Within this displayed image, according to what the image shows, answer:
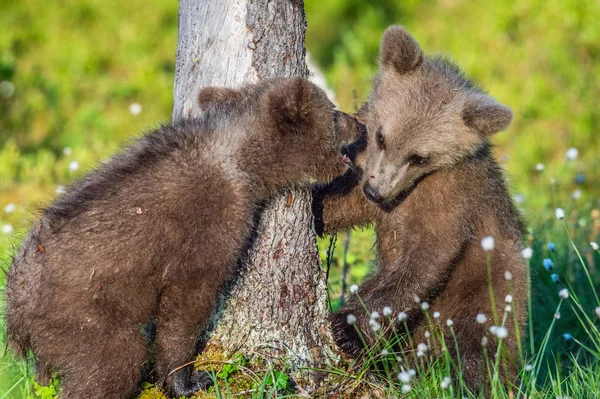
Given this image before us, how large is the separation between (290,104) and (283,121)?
0.17 meters

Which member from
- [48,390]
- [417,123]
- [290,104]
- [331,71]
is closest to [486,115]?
[417,123]

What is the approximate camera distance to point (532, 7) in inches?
502

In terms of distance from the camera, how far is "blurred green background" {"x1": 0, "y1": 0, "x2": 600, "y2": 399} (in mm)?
10437

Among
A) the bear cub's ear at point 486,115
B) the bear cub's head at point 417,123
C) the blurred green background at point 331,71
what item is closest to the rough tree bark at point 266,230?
the bear cub's head at point 417,123

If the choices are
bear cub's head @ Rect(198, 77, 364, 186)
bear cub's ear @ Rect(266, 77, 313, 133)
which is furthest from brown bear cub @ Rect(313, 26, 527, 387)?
bear cub's ear @ Rect(266, 77, 313, 133)

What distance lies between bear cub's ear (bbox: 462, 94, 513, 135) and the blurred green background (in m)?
3.52

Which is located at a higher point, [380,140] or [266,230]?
[380,140]

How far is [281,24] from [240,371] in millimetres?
2041

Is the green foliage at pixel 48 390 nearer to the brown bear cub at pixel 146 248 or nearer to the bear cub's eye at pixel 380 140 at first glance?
the brown bear cub at pixel 146 248

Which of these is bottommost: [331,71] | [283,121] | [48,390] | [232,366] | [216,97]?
[232,366]

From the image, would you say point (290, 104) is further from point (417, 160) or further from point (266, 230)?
point (417, 160)

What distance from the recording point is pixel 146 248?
4.44m

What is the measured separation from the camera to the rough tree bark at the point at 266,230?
4836 millimetres

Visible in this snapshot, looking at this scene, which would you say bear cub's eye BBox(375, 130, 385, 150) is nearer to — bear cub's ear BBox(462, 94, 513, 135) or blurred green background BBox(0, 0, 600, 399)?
bear cub's ear BBox(462, 94, 513, 135)
